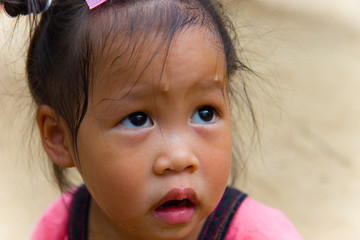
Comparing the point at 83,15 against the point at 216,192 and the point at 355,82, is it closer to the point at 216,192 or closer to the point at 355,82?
the point at 216,192

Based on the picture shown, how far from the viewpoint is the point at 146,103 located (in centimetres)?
106

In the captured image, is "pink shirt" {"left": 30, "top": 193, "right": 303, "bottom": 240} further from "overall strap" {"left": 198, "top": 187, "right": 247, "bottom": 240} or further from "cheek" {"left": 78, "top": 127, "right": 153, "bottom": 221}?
"cheek" {"left": 78, "top": 127, "right": 153, "bottom": 221}

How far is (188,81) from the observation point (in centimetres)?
105

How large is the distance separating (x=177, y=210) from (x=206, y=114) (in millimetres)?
216

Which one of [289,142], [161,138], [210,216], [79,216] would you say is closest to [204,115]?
[161,138]

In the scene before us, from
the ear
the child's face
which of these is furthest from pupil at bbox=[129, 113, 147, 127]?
the ear

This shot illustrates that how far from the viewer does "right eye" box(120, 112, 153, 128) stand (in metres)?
1.08

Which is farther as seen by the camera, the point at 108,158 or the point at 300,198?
the point at 300,198

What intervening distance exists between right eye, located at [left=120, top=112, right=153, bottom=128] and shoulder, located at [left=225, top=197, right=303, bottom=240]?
38 centimetres

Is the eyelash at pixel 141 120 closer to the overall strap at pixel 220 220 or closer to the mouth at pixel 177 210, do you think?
the mouth at pixel 177 210

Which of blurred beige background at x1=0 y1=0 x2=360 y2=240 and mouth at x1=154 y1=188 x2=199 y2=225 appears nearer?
mouth at x1=154 y1=188 x2=199 y2=225

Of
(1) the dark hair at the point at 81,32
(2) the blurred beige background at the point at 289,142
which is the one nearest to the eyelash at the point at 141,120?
(1) the dark hair at the point at 81,32

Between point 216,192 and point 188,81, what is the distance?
25cm

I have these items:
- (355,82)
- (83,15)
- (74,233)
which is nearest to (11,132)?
(74,233)
